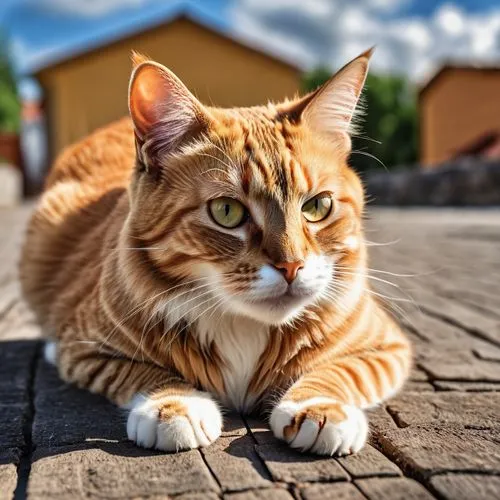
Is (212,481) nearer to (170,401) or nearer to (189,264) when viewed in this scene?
(170,401)

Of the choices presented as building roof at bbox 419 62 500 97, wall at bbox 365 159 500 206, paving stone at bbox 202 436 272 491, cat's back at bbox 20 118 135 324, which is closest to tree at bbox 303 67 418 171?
building roof at bbox 419 62 500 97

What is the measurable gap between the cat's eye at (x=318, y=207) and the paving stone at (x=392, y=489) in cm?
88

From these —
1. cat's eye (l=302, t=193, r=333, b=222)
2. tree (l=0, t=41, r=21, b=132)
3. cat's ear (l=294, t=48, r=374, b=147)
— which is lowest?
tree (l=0, t=41, r=21, b=132)

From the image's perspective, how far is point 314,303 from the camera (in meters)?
2.38

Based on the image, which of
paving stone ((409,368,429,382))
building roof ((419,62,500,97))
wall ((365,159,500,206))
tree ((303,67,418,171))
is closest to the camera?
paving stone ((409,368,429,382))

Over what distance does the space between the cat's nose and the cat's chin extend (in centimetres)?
7

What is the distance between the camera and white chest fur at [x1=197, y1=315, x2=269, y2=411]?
237 cm

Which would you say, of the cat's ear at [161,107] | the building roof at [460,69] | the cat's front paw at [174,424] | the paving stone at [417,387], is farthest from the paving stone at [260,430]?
the building roof at [460,69]

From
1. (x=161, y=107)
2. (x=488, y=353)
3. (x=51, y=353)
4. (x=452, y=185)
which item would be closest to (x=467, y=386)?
(x=488, y=353)

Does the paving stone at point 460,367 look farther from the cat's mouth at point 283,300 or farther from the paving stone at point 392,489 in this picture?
the paving stone at point 392,489

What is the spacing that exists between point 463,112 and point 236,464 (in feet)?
81.3

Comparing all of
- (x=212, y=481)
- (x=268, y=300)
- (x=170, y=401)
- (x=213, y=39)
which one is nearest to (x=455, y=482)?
(x=212, y=481)

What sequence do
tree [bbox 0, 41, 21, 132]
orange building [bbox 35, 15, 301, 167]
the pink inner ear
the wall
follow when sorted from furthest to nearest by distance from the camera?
tree [bbox 0, 41, 21, 132]
orange building [bbox 35, 15, 301, 167]
the wall
the pink inner ear

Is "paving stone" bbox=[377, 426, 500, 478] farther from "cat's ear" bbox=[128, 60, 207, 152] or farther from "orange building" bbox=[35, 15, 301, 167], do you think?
"orange building" bbox=[35, 15, 301, 167]
